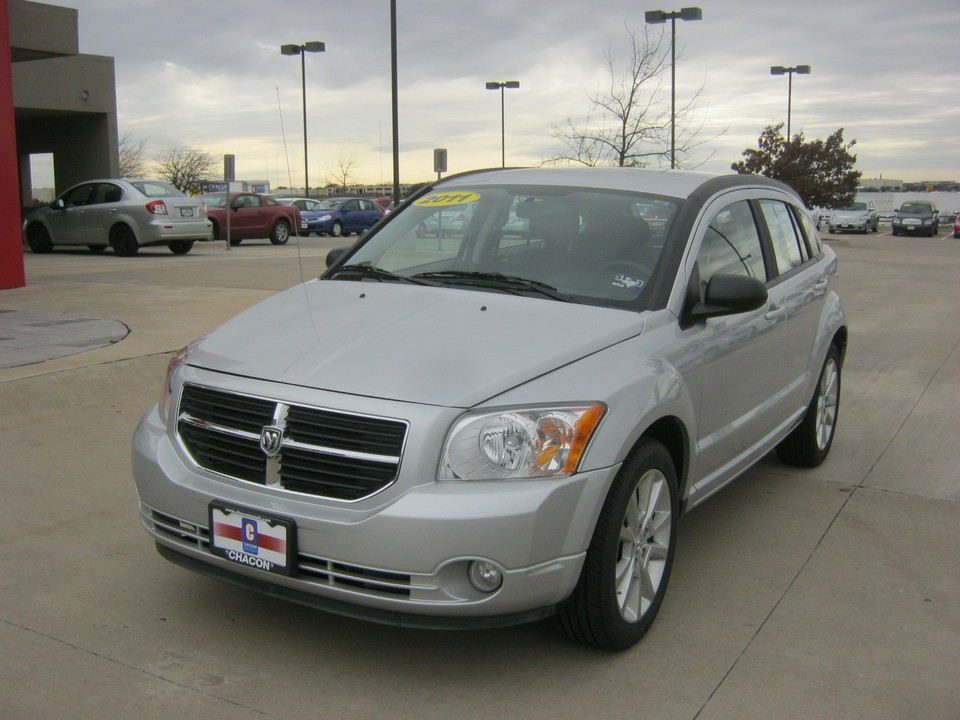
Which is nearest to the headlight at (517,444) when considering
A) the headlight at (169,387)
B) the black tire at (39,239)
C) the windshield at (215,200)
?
the headlight at (169,387)

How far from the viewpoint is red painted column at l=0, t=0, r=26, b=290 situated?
1226 centimetres

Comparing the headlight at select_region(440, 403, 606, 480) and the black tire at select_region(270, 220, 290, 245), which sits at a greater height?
the black tire at select_region(270, 220, 290, 245)

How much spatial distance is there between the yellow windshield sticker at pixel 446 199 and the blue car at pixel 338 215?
1118 inches

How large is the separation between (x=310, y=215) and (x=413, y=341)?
3048cm

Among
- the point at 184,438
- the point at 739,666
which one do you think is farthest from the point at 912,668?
the point at 184,438

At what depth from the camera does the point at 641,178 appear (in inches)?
183

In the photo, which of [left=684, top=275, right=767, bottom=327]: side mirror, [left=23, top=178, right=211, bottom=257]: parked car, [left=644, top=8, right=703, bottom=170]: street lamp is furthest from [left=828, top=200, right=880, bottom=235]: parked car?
[left=684, top=275, right=767, bottom=327]: side mirror

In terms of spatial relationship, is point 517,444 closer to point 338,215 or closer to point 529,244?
→ point 529,244

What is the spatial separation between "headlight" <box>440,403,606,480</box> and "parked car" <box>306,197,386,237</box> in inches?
1217

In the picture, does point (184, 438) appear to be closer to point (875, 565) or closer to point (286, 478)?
point (286, 478)

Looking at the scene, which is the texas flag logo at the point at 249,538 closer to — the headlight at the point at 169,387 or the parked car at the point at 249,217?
the headlight at the point at 169,387

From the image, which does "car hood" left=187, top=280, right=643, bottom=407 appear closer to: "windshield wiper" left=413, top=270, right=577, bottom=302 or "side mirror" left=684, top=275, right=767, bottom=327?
"windshield wiper" left=413, top=270, right=577, bottom=302

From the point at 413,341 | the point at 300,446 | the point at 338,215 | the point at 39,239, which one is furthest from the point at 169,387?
the point at 338,215

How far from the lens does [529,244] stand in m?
4.32
